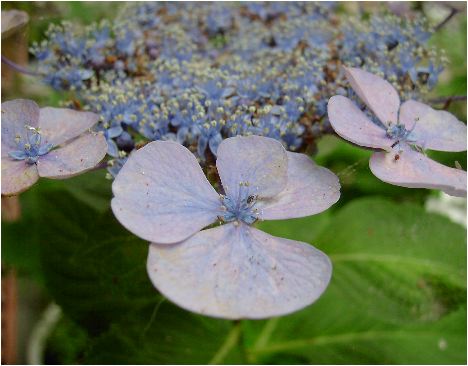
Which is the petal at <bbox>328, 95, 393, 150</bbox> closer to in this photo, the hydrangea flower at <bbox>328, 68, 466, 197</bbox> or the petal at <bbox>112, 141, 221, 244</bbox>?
the hydrangea flower at <bbox>328, 68, 466, 197</bbox>

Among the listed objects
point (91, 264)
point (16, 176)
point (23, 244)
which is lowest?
point (23, 244)

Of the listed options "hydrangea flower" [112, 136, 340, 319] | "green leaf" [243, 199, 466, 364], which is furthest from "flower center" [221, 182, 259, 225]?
"green leaf" [243, 199, 466, 364]

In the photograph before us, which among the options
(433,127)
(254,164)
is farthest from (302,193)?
(433,127)

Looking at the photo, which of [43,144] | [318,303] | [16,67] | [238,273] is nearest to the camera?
[238,273]

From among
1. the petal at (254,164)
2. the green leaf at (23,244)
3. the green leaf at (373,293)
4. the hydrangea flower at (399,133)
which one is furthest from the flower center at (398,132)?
the green leaf at (23,244)

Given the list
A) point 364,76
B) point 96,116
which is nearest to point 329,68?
point 364,76

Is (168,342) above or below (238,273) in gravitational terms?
below

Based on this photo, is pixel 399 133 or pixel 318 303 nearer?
pixel 399 133

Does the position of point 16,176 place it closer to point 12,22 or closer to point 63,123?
point 63,123
